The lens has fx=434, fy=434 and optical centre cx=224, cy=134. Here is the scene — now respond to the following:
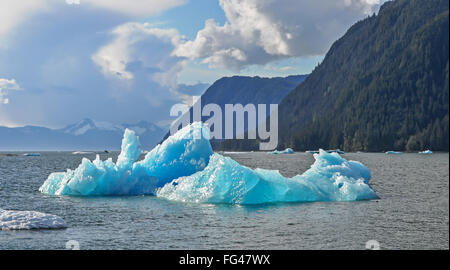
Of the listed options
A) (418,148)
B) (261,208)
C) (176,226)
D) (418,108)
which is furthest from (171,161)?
(418,108)

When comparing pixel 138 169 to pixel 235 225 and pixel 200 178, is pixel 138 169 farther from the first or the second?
pixel 235 225

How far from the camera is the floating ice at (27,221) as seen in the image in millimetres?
18891

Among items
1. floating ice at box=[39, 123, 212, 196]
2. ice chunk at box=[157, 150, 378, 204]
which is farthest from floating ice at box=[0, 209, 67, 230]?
floating ice at box=[39, 123, 212, 196]

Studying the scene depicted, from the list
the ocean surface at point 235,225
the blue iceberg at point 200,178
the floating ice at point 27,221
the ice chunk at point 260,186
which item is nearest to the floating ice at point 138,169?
the blue iceberg at point 200,178

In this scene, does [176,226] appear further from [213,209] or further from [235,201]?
[235,201]

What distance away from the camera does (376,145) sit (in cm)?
18750

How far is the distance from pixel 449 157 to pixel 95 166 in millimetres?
28229

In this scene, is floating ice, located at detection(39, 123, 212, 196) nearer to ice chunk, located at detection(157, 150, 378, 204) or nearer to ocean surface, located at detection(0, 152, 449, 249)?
ice chunk, located at detection(157, 150, 378, 204)

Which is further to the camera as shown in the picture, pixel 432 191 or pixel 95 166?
pixel 432 191

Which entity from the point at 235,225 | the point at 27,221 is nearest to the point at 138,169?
the point at 27,221

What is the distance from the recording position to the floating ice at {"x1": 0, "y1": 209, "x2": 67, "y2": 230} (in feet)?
62.0

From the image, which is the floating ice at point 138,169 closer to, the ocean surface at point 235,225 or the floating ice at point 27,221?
the ocean surface at point 235,225
